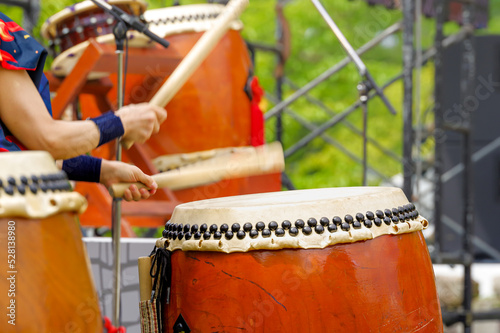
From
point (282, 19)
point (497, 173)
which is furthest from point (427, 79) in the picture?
point (282, 19)

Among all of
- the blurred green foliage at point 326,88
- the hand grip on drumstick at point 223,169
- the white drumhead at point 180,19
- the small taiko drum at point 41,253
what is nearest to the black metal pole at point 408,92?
the white drumhead at point 180,19

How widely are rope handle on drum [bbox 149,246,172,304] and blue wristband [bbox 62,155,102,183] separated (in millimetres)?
256

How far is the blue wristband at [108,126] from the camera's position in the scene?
4.45 ft

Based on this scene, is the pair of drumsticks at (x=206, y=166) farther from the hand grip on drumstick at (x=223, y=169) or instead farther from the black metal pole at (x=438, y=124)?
the black metal pole at (x=438, y=124)

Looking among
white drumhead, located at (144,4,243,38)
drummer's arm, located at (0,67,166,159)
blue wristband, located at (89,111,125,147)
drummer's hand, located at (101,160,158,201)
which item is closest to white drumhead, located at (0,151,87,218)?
drummer's arm, located at (0,67,166,159)

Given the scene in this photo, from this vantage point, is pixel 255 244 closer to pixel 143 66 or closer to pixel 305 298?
pixel 305 298

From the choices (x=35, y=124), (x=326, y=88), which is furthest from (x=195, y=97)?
(x=326, y=88)

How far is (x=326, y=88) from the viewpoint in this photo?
986 centimetres

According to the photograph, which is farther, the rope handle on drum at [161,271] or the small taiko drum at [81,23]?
the small taiko drum at [81,23]

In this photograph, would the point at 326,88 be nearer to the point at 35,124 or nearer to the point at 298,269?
the point at 298,269

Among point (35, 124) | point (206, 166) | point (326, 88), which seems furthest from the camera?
point (326, 88)

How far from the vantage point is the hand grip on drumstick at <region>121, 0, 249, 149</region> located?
1810 mm

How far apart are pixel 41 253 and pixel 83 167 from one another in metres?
0.70

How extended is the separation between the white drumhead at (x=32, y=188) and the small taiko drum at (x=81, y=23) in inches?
72.9
